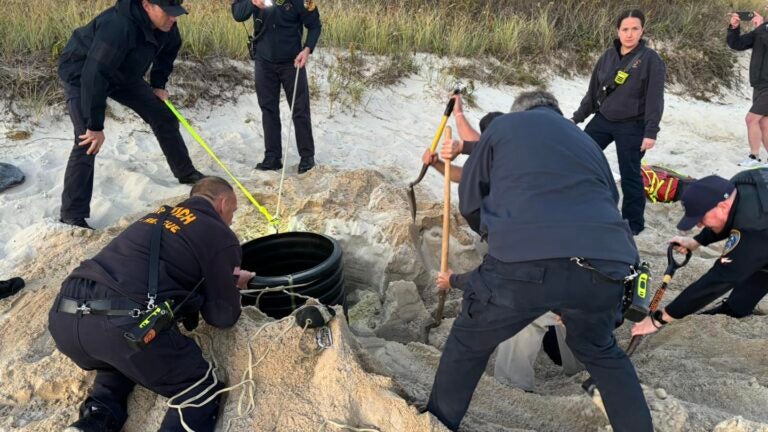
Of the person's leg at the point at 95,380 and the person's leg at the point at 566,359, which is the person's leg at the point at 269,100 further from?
the person's leg at the point at 566,359

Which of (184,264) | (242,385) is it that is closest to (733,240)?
(242,385)

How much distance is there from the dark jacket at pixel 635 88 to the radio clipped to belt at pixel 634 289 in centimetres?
223

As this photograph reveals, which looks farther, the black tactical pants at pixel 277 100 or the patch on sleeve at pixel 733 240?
the black tactical pants at pixel 277 100

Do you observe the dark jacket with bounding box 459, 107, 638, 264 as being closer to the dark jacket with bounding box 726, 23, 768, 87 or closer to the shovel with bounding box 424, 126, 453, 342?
the shovel with bounding box 424, 126, 453, 342

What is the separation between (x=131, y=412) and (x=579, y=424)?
6.62ft

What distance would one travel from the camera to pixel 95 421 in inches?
86.9

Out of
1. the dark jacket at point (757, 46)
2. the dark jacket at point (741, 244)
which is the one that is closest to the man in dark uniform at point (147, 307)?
the dark jacket at point (741, 244)

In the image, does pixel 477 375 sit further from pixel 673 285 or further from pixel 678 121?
pixel 678 121

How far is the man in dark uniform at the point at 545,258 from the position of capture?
2.00 metres

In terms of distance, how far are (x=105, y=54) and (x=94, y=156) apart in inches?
33.9

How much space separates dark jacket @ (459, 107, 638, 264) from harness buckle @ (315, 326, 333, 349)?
0.87 meters

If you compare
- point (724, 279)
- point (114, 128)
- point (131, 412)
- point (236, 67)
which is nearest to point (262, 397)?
point (131, 412)

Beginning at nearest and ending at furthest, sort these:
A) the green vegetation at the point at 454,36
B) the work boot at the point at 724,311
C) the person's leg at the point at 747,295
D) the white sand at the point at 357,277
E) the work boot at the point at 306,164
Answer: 1. the white sand at the point at 357,277
2. the person's leg at the point at 747,295
3. the work boot at the point at 724,311
4. the work boot at the point at 306,164
5. the green vegetation at the point at 454,36

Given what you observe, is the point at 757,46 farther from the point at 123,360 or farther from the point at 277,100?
the point at 123,360
